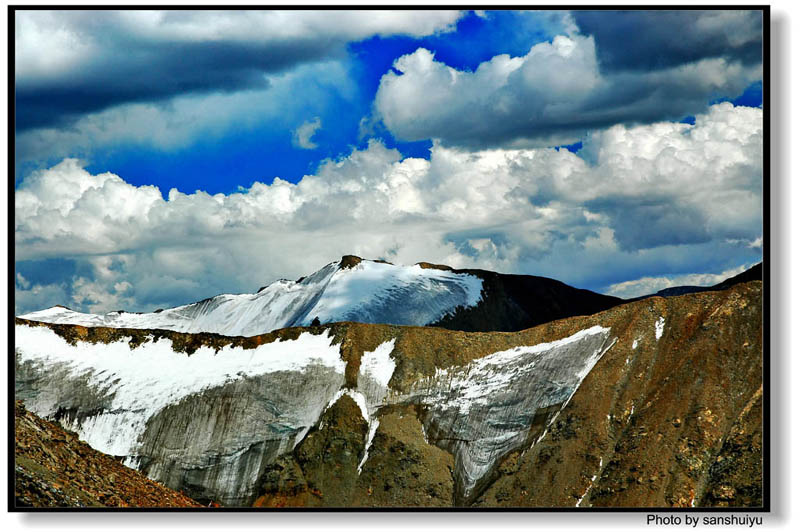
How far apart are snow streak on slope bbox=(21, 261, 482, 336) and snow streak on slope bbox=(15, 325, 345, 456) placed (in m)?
33.1

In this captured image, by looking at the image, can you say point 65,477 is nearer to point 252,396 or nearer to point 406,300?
point 252,396

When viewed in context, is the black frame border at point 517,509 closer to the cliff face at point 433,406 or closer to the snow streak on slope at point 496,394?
the cliff face at point 433,406

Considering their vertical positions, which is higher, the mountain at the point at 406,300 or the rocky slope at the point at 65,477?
the mountain at the point at 406,300

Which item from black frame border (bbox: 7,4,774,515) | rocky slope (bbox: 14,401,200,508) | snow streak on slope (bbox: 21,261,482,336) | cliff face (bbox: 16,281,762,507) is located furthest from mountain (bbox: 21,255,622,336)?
black frame border (bbox: 7,4,774,515)

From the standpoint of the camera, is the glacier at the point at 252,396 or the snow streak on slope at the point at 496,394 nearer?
the snow streak on slope at the point at 496,394

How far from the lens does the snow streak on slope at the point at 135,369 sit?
1609 inches

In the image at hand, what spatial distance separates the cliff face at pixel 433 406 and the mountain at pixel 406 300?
34.3 meters

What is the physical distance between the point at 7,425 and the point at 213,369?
2223cm

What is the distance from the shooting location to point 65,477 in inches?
873

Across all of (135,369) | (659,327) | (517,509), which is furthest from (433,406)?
(517,509)

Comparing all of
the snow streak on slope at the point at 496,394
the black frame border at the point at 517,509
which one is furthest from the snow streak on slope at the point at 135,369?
the black frame border at the point at 517,509

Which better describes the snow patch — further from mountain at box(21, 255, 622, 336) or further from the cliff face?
mountain at box(21, 255, 622, 336)

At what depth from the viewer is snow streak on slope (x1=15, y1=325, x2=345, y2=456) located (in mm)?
40875

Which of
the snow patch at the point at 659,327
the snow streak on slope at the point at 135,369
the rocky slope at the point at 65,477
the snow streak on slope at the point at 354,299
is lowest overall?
the rocky slope at the point at 65,477
